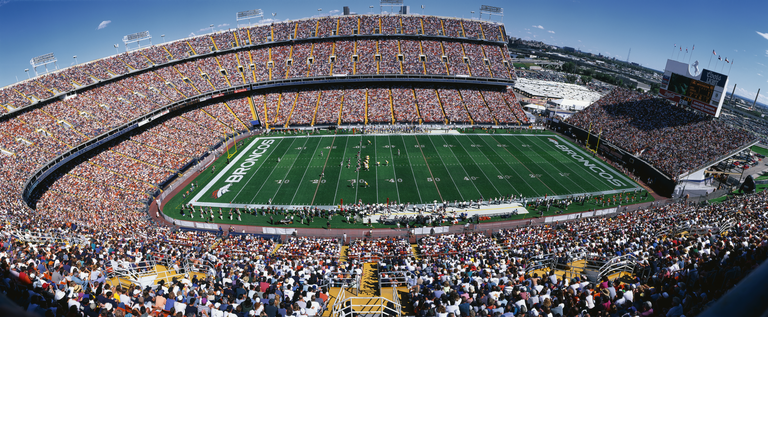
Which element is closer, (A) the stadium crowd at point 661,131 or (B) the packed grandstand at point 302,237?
(B) the packed grandstand at point 302,237

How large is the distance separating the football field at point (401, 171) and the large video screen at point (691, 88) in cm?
1158

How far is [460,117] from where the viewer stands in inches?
1984

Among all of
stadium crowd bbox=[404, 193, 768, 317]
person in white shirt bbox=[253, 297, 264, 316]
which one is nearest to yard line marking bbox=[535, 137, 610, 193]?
stadium crowd bbox=[404, 193, 768, 317]

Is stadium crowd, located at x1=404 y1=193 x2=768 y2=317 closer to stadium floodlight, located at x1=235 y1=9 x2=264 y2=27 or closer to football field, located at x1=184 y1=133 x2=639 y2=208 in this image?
football field, located at x1=184 y1=133 x2=639 y2=208

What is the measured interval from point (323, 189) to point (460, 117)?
89.0ft

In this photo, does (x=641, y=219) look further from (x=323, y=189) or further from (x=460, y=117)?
(x=460, y=117)

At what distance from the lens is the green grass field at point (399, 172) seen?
98.6ft

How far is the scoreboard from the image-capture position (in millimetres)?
36125

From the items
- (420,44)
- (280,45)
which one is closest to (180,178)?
(280,45)

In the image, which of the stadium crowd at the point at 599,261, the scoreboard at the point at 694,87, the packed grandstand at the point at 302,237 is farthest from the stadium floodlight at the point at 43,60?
the scoreboard at the point at 694,87

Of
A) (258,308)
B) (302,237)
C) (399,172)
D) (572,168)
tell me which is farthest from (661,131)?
(258,308)

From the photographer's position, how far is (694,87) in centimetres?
3862

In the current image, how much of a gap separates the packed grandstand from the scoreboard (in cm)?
142

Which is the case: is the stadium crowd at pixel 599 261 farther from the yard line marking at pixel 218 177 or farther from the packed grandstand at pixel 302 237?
the yard line marking at pixel 218 177
